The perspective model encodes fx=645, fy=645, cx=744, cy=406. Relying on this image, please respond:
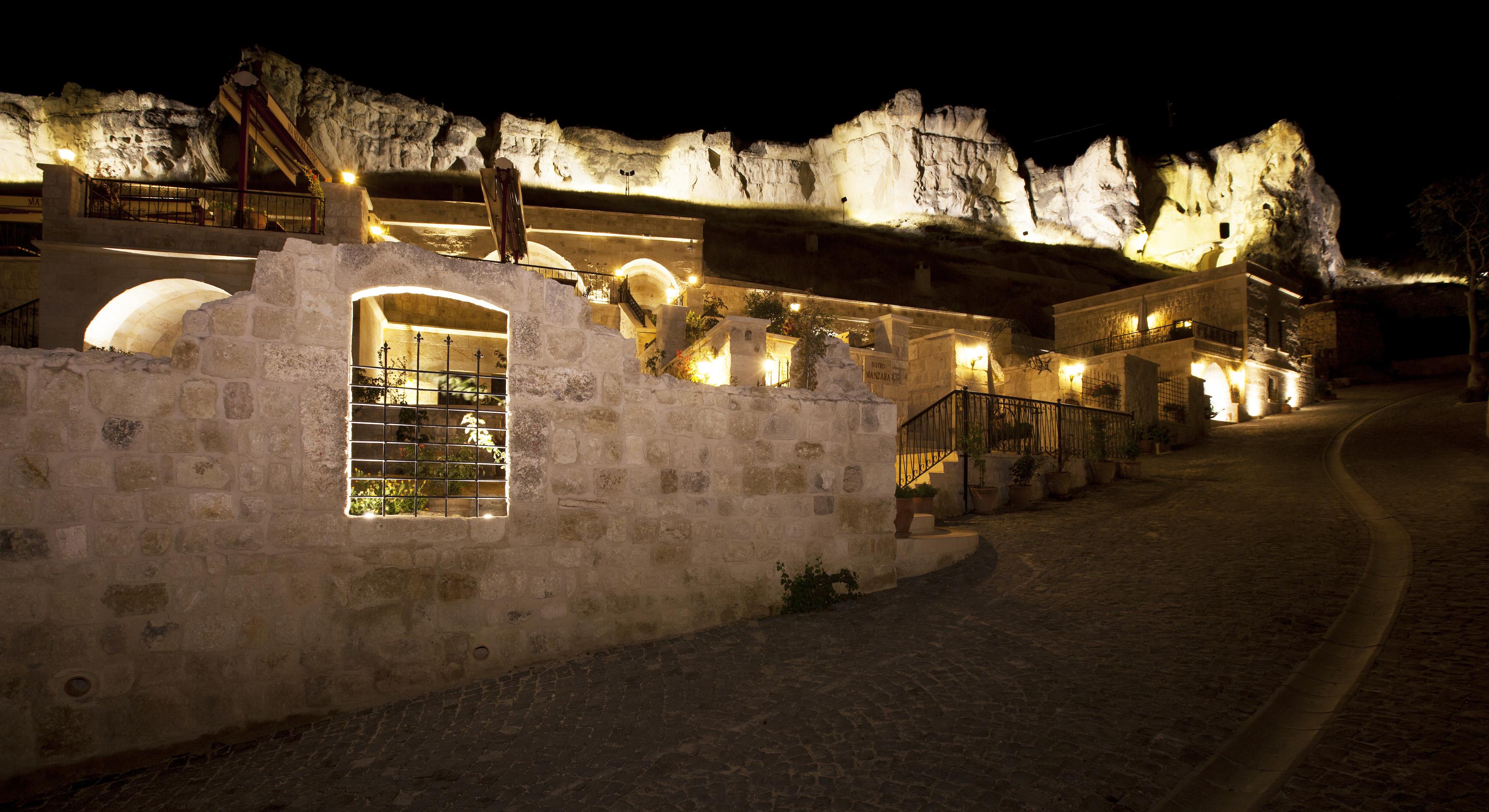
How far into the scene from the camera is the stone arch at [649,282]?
87.5 feet

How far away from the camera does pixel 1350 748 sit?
3414 millimetres

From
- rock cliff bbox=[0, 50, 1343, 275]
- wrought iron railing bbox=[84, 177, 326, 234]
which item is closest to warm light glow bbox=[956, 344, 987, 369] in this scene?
wrought iron railing bbox=[84, 177, 326, 234]

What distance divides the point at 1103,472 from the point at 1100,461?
0.69 feet

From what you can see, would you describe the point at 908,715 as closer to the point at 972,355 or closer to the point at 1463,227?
the point at 972,355

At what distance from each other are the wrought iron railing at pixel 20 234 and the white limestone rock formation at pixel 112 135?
13031 mm

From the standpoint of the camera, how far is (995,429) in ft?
40.7

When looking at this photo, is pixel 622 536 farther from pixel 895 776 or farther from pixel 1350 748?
pixel 1350 748

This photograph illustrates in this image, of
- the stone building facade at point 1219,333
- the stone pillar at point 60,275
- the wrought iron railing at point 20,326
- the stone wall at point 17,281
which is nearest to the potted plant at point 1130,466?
the stone building facade at point 1219,333

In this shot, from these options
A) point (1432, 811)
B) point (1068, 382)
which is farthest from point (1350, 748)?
point (1068, 382)

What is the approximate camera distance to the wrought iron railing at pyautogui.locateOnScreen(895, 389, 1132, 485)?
38.0 ft

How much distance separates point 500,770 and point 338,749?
4.34 feet

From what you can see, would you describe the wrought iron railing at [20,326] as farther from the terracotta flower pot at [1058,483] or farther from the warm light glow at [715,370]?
the terracotta flower pot at [1058,483]

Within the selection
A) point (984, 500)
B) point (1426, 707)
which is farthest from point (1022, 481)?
point (1426, 707)

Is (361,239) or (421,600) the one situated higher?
(361,239)
